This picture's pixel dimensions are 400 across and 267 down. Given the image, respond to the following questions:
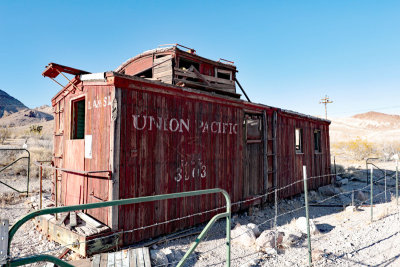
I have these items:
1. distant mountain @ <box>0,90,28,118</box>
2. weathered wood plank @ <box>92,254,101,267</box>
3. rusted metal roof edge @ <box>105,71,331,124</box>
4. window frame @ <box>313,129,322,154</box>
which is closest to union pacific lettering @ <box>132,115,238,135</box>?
rusted metal roof edge @ <box>105,71,331,124</box>

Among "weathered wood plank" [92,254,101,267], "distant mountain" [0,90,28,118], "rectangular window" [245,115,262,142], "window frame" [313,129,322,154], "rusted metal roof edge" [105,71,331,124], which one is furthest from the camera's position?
"distant mountain" [0,90,28,118]

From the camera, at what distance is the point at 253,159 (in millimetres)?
9797

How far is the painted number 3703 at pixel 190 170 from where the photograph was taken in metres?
7.17

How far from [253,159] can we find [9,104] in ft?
404

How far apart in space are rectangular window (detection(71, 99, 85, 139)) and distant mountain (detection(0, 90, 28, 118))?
357ft

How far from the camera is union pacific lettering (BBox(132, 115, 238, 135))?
6366mm

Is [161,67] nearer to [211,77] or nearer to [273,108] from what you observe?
[211,77]

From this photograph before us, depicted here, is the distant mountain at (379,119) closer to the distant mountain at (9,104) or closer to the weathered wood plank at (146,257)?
the weathered wood plank at (146,257)

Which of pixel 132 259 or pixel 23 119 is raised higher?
pixel 23 119

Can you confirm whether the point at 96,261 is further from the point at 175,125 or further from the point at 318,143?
the point at 318,143

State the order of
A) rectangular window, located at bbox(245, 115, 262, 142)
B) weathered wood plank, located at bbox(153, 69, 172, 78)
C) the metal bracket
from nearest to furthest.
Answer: the metal bracket
weathered wood plank, located at bbox(153, 69, 172, 78)
rectangular window, located at bbox(245, 115, 262, 142)

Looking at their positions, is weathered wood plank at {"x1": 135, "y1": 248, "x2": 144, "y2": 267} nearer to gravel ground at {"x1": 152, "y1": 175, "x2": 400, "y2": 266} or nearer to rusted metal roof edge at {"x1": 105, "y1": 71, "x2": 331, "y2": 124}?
gravel ground at {"x1": 152, "y1": 175, "x2": 400, "y2": 266}

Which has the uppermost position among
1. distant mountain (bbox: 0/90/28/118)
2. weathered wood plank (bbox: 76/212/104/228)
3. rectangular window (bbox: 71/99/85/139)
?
distant mountain (bbox: 0/90/28/118)

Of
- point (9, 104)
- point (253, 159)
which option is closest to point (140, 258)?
point (253, 159)
